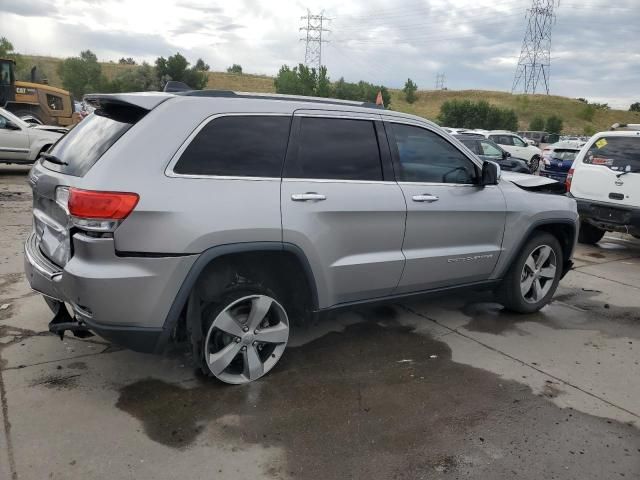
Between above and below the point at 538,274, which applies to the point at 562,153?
above

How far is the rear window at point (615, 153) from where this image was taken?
769cm

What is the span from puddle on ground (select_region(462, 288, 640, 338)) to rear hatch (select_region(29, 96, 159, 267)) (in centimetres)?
329

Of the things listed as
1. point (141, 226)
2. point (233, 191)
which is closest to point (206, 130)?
point (233, 191)

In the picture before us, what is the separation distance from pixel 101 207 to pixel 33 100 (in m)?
21.4

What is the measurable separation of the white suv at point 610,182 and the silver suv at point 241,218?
13.8ft

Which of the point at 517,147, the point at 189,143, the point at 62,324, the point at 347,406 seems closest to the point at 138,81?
the point at 517,147

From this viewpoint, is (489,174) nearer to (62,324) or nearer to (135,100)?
(135,100)

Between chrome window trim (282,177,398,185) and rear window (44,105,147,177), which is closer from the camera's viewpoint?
rear window (44,105,147,177)

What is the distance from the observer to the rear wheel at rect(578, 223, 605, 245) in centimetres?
888

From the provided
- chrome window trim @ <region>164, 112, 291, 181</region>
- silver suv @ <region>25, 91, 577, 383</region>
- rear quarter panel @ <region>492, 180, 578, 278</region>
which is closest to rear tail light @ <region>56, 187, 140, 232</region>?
silver suv @ <region>25, 91, 577, 383</region>

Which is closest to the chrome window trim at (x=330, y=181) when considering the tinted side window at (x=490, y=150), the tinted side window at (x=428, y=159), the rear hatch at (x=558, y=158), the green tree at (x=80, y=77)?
the tinted side window at (x=428, y=159)

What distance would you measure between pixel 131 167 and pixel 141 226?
333mm

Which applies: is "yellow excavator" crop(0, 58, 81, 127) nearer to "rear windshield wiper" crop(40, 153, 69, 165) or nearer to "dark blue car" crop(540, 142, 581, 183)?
"dark blue car" crop(540, 142, 581, 183)

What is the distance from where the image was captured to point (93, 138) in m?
3.26
